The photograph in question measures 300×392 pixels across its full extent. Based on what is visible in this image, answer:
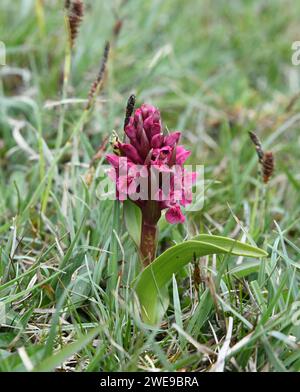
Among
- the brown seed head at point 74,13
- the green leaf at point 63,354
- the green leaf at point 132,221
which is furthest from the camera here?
the brown seed head at point 74,13

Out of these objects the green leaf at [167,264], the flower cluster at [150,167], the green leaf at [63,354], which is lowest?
the green leaf at [63,354]

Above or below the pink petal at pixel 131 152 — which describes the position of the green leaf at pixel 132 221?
below

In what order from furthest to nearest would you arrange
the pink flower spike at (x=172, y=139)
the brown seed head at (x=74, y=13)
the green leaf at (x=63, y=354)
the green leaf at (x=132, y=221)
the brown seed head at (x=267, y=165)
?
the brown seed head at (x=74, y=13)
the brown seed head at (x=267, y=165)
the green leaf at (x=132, y=221)
the pink flower spike at (x=172, y=139)
the green leaf at (x=63, y=354)

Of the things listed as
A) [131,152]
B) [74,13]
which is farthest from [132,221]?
[74,13]

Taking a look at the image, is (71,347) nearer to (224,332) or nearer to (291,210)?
(224,332)

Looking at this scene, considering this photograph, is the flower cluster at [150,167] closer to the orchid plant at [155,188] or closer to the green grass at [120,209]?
the orchid plant at [155,188]

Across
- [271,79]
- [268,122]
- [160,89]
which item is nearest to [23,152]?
[160,89]

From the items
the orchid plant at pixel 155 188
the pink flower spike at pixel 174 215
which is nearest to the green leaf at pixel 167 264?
the orchid plant at pixel 155 188
